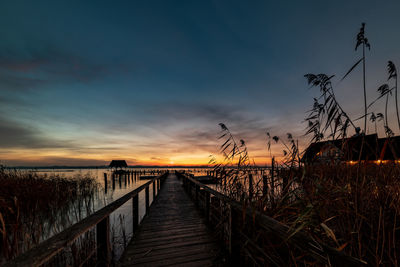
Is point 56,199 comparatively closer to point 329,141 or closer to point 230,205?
point 230,205

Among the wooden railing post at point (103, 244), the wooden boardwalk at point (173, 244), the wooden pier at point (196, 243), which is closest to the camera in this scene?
the wooden pier at point (196, 243)

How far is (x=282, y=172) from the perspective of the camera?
3227mm

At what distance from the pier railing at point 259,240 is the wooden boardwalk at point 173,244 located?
1.21 feet

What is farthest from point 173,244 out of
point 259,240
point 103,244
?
point 259,240

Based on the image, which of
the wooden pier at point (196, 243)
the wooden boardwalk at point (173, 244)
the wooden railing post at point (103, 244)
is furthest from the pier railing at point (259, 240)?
the wooden railing post at point (103, 244)

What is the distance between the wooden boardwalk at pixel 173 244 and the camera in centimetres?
298

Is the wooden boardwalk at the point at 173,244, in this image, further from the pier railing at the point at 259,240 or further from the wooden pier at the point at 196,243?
the pier railing at the point at 259,240

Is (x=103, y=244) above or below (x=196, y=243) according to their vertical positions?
above

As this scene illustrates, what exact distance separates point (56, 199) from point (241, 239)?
449 inches

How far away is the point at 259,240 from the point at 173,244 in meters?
2.01

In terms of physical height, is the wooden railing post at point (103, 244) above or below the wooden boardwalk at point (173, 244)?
above

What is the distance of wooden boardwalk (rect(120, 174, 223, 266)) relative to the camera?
2979mm

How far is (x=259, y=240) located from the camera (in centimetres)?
249

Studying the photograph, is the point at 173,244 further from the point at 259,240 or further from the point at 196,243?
the point at 259,240
